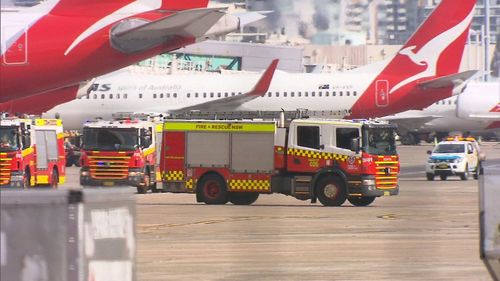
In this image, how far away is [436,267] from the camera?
18.7m

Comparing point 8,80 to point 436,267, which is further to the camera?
point 8,80

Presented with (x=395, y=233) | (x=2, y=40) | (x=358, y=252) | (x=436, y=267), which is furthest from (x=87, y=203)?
(x=2, y=40)

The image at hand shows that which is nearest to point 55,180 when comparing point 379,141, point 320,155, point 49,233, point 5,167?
point 5,167

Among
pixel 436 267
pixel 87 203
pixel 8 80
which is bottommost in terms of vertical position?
pixel 436 267

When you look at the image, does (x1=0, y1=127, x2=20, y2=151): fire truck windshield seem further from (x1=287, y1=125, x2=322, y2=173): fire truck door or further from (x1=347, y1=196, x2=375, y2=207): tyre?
(x1=347, y1=196, x2=375, y2=207): tyre

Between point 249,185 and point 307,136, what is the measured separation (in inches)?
79.9

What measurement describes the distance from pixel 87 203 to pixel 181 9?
783 inches

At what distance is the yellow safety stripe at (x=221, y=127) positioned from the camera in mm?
36344

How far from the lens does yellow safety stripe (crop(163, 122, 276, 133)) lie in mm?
36344

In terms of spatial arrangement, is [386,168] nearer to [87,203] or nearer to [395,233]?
[395,233]

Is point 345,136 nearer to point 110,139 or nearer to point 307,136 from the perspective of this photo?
point 307,136

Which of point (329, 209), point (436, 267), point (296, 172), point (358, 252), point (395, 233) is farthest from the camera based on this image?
point (296, 172)

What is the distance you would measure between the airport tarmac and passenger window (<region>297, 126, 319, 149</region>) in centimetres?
163

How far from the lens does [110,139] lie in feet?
140
